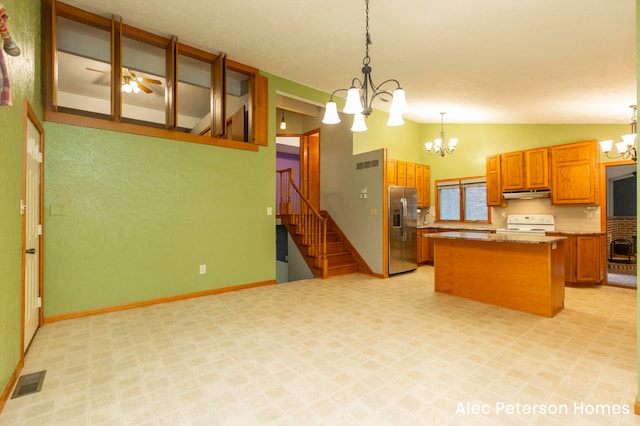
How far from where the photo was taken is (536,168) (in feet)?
18.8

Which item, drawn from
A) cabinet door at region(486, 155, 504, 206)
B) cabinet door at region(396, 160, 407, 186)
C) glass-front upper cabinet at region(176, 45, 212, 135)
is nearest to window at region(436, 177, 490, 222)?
cabinet door at region(486, 155, 504, 206)

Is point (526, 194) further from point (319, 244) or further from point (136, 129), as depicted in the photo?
point (136, 129)

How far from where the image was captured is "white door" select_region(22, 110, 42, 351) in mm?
2742

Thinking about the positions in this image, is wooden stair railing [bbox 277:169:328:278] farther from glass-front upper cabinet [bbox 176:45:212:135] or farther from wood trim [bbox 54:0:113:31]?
wood trim [bbox 54:0:113:31]

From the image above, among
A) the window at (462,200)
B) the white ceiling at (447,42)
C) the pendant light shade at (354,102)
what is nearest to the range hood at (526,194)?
the window at (462,200)

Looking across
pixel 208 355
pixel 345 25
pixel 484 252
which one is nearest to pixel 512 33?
pixel 345 25

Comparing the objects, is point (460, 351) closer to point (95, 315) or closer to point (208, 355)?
point (208, 355)

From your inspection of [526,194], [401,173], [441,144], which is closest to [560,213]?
[526,194]

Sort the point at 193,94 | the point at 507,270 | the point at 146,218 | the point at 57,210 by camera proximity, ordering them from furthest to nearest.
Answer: the point at 193,94 < the point at 146,218 < the point at 507,270 < the point at 57,210

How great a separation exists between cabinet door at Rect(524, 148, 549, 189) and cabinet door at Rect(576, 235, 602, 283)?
1149mm

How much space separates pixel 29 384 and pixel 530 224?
294 inches

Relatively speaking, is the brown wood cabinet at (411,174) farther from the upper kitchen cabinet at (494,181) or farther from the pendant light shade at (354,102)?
the pendant light shade at (354,102)

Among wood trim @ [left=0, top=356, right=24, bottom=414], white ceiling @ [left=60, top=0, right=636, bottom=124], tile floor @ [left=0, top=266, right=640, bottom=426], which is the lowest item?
tile floor @ [left=0, top=266, right=640, bottom=426]

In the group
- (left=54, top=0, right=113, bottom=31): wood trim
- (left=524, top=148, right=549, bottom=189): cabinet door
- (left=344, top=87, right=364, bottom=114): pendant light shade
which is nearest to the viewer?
(left=344, top=87, right=364, bottom=114): pendant light shade
